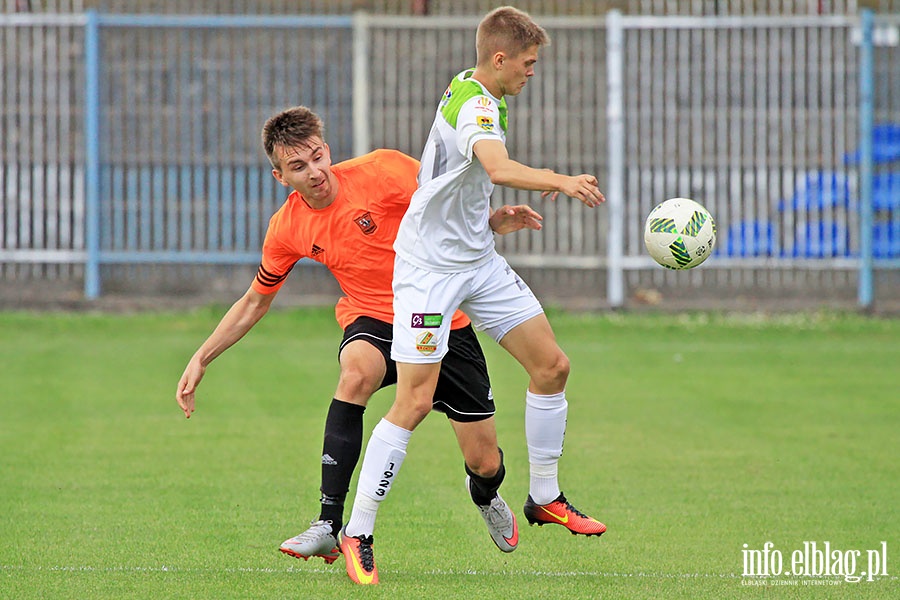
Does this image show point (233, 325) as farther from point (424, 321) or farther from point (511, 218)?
point (511, 218)

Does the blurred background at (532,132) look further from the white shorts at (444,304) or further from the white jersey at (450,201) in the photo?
the white jersey at (450,201)

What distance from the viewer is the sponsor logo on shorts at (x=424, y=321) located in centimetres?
582

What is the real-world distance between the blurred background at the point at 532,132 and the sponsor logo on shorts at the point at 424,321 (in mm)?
10736

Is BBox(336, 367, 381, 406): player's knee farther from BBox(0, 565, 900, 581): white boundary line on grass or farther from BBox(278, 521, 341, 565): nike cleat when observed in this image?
BBox(0, 565, 900, 581): white boundary line on grass

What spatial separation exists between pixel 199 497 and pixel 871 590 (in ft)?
11.4

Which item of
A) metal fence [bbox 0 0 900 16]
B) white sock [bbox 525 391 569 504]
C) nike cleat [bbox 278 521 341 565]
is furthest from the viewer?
metal fence [bbox 0 0 900 16]

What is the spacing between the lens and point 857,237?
1656 centimetres

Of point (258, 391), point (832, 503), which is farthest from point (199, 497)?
point (258, 391)

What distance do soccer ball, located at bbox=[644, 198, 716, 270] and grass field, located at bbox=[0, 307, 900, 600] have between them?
1264mm

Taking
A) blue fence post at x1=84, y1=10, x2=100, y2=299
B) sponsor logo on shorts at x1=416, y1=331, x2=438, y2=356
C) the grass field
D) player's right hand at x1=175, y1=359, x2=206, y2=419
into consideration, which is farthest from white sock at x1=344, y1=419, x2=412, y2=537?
blue fence post at x1=84, y1=10, x2=100, y2=299

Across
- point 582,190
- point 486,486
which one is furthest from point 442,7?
point 582,190

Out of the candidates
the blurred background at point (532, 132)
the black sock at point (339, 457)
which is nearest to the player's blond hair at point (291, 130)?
the black sock at point (339, 457)

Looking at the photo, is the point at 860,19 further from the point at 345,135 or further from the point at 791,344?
the point at 345,135

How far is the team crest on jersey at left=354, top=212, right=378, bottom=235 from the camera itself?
636cm
